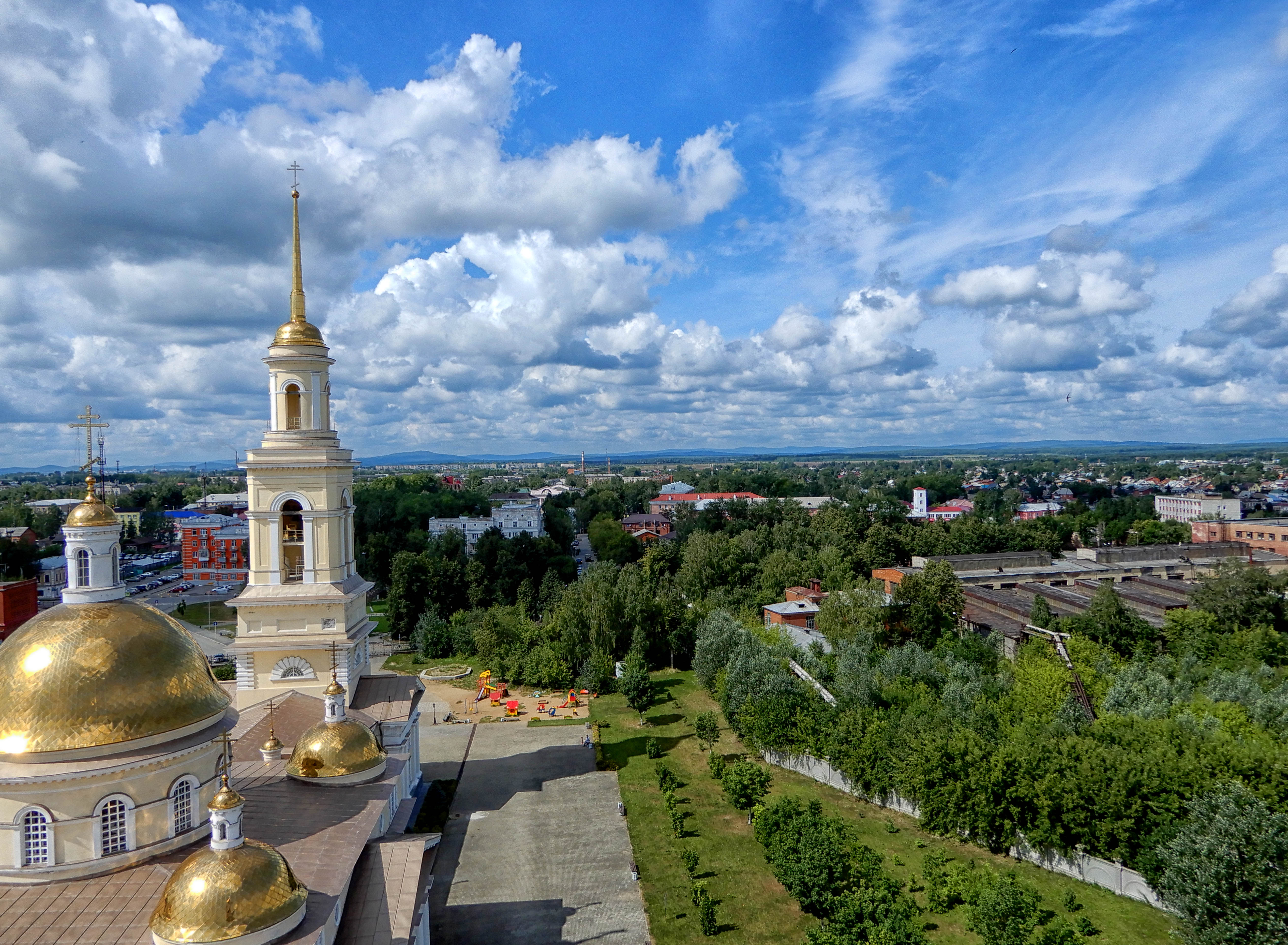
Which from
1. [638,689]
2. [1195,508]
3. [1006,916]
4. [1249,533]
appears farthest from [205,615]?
[1195,508]

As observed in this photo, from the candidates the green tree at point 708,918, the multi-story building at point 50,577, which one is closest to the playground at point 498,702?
the green tree at point 708,918

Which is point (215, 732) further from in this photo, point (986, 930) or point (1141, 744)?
point (1141, 744)

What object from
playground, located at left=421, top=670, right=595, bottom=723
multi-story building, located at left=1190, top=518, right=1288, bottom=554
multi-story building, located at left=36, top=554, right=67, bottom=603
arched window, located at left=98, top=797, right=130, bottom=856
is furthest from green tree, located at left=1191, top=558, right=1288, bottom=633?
multi-story building, located at left=36, top=554, right=67, bottom=603

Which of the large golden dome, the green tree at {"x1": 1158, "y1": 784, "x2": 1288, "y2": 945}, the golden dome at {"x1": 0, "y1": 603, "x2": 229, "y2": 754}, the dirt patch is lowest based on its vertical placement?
the dirt patch

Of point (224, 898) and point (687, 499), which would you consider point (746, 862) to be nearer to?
point (224, 898)

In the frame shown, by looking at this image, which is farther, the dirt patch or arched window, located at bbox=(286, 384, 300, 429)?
the dirt patch

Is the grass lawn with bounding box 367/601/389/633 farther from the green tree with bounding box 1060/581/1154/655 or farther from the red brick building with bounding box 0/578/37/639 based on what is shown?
the green tree with bounding box 1060/581/1154/655

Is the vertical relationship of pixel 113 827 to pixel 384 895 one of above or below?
above

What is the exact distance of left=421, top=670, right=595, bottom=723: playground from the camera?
31.9 metres

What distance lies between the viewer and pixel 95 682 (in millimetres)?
11891

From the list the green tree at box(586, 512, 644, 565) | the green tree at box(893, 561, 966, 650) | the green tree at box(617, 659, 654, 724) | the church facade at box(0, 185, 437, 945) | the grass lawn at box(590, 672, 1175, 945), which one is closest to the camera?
the church facade at box(0, 185, 437, 945)

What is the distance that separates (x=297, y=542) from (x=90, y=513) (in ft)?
24.2

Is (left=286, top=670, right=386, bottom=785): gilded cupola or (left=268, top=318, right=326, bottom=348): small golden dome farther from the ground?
(left=268, top=318, right=326, bottom=348): small golden dome

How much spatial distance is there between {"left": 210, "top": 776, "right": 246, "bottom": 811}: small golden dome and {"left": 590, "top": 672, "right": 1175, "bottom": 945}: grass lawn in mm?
10024
